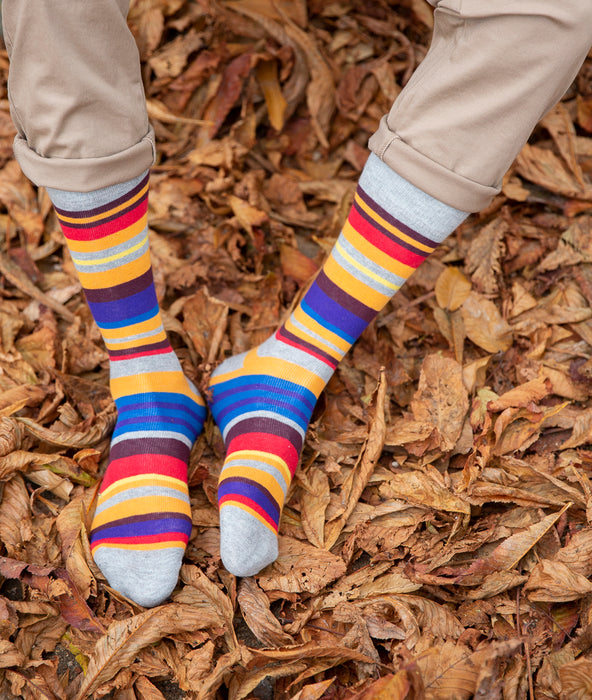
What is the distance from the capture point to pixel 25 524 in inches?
36.9

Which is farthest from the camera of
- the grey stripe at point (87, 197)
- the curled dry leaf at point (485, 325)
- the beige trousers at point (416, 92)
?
the curled dry leaf at point (485, 325)

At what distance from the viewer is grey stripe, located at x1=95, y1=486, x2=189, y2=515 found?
92 centimetres

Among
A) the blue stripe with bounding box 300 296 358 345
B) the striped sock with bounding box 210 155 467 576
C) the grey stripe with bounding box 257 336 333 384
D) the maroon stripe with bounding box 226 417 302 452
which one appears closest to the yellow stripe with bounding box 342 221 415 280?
the striped sock with bounding box 210 155 467 576

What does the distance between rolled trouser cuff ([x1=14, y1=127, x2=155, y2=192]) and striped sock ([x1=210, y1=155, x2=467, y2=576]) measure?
0.33m

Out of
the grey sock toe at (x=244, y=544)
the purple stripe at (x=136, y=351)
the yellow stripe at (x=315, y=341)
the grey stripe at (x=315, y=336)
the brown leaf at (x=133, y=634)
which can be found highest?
the grey stripe at (x=315, y=336)

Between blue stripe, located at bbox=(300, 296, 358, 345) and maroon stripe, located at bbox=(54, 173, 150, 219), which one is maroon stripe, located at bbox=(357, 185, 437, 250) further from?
maroon stripe, located at bbox=(54, 173, 150, 219)

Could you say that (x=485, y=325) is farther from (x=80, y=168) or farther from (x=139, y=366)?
(x=80, y=168)

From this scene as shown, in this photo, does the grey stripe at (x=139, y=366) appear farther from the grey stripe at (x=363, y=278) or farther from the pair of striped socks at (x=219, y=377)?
the grey stripe at (x=363, y=278)

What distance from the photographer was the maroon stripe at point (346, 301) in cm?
93

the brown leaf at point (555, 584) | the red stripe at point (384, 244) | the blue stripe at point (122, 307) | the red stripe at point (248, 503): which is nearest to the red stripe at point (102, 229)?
the blue stripe at point (122, 307)

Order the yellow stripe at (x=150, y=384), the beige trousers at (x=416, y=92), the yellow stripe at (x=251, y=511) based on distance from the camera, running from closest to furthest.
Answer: the beige trousers at (x=416, y=92) < the yellow stripe at (x=251, y=511) < the yellow stripe at (x=150, y=384)

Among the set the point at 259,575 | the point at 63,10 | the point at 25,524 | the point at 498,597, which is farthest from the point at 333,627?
the point at 63,10

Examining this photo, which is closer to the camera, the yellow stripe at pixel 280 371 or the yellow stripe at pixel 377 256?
the yellow stripe at pixel 377 256

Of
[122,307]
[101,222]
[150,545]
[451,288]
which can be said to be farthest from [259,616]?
[451,288]
